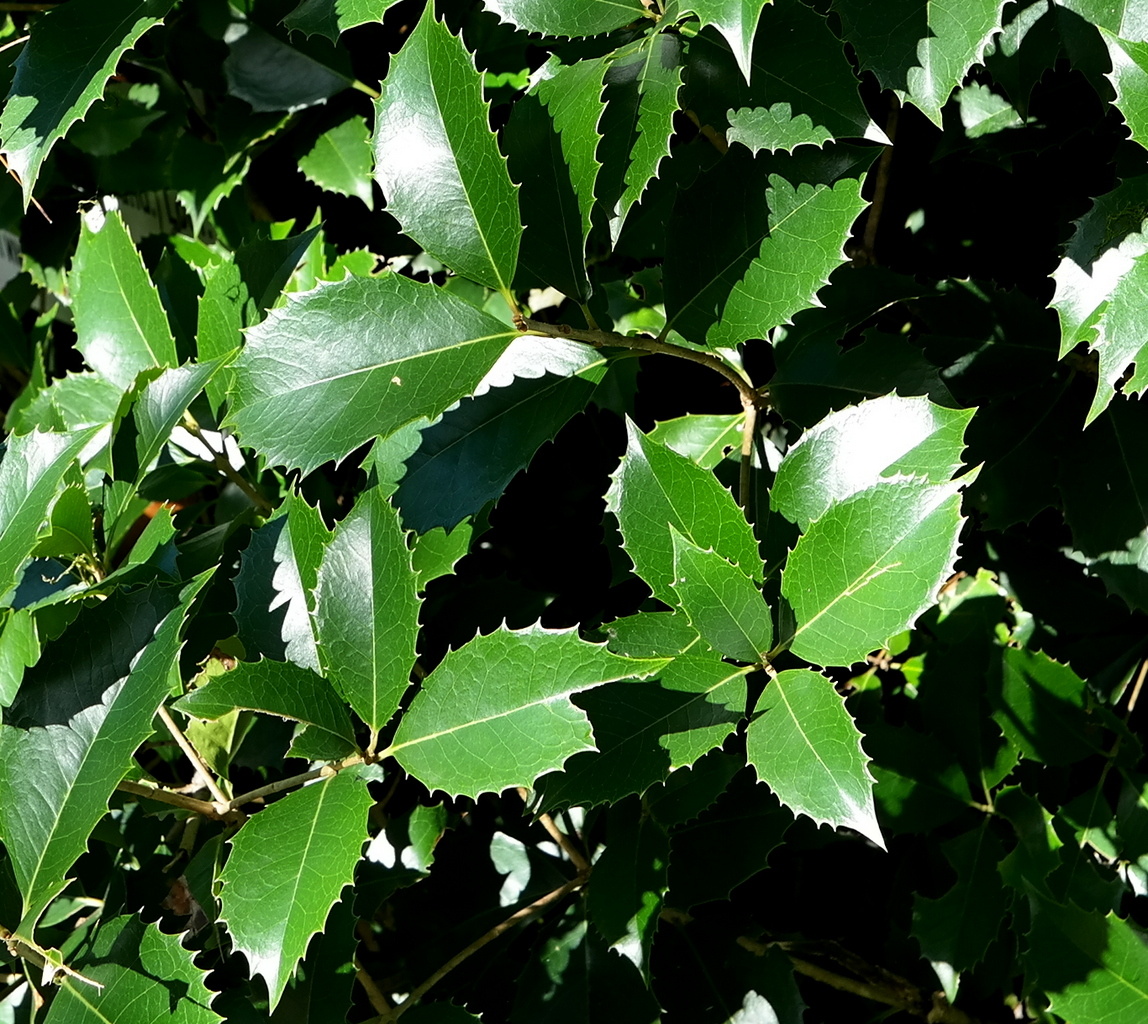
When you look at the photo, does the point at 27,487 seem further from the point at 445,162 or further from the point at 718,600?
the point at 718,600

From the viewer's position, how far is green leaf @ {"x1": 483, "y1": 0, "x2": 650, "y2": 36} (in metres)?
0.95

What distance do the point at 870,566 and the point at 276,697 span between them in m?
0.46

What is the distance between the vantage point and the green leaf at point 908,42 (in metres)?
0.90

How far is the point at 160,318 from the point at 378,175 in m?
0.41

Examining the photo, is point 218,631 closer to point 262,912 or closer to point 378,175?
point 262,912

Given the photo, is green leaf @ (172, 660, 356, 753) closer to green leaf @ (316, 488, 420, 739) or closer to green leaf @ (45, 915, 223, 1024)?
green leaf @ (316, 488, 420, 739)

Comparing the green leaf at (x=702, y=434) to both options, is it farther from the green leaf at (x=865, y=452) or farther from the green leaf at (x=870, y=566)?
the green leaf at (x=870, y=566)

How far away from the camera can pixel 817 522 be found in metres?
0.83

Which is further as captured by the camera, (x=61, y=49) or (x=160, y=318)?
(x=160, y=318)

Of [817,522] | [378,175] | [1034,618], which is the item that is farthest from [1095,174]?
[378,175]

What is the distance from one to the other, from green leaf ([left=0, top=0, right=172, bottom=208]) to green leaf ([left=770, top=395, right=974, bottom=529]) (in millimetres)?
689

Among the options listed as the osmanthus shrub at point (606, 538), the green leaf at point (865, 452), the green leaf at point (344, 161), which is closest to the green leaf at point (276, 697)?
the osmanthus shrub at point (606, 538)

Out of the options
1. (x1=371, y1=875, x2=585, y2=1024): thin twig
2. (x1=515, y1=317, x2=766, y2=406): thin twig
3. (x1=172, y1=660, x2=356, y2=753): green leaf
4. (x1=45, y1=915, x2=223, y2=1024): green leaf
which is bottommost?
(x1=371, y1=875, x2=585, y2=1024): thin twig

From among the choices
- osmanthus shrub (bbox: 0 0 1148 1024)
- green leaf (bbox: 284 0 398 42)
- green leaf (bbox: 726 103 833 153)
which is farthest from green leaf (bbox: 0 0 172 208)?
green leaf (bbox: 726 103 833 153)
